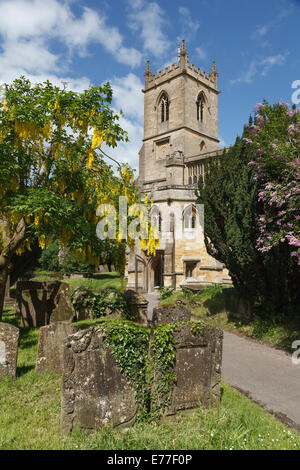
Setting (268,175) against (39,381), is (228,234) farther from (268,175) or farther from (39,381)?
(39,381)

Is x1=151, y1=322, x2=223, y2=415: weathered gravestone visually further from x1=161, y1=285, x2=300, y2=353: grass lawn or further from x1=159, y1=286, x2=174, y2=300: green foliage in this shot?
x1=159, y1=286, x2=174, y2=300: green foliage

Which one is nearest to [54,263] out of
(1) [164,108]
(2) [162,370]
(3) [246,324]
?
(3) [246,324]

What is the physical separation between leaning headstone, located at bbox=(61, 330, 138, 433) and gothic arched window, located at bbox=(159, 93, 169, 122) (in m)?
38.7

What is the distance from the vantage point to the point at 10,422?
14.4 ft

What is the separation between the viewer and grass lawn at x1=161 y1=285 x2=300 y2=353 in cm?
969

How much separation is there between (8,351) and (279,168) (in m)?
8.50

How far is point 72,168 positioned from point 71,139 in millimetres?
794

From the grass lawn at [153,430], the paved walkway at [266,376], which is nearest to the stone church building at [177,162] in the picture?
the paved walkway at [266,376]

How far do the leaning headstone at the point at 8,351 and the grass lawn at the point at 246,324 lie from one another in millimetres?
7778

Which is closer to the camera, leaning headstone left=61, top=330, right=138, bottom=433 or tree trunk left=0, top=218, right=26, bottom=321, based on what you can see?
leaning headstone left=61, top=330, right=138, bottom=433

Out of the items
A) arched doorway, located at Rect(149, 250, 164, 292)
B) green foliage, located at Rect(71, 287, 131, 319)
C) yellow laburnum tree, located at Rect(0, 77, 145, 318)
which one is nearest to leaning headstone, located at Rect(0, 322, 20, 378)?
yellow laburnum tree, located at Rect(0, 77, 145, 318)

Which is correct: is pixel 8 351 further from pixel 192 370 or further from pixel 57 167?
pixel 57 167
